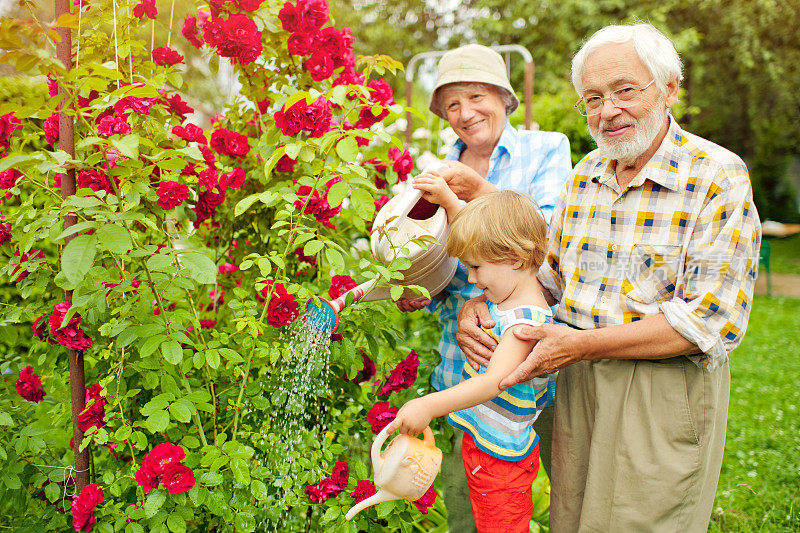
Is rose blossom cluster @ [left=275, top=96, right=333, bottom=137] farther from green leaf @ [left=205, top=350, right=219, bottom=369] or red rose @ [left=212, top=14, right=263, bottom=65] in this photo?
green leaf @ [left=205, top=350, right=219, bottom=369]

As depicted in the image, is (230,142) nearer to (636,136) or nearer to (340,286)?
(340,286)

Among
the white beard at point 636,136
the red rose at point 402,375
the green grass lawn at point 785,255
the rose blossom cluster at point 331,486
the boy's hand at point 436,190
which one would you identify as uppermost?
the white beard at point 636,136

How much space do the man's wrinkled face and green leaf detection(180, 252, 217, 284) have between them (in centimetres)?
104

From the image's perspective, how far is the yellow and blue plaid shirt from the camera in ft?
4.86

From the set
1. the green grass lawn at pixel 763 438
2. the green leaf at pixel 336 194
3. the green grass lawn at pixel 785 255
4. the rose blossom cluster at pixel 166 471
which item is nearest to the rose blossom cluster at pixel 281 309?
the green leaf at pixel 336 194

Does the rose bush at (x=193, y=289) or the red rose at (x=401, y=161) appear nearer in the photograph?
the rose bush at (x=193, y=289)

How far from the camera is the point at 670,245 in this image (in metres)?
1.56

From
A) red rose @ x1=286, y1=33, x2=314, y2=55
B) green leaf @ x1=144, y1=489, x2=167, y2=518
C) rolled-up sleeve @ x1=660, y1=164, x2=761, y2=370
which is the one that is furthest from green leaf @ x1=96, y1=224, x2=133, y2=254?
rolled-up sleeve @ x1=660, y1=164, x2=761, y2=370

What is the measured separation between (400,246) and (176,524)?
0.91 meters

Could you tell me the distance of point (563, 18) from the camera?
11867 mm

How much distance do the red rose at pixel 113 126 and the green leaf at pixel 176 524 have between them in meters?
0.98

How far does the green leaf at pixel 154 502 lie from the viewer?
5.12 feet

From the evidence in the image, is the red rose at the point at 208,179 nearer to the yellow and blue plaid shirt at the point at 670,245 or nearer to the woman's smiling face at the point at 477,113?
the woman's smiling face at the point at 477,113

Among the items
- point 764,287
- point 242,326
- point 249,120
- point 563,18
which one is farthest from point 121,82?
point 563,18
